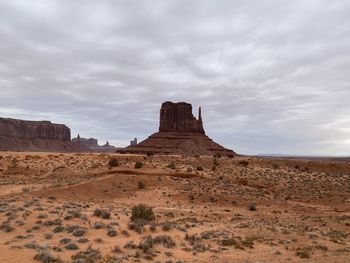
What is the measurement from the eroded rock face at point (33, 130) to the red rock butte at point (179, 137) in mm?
52229

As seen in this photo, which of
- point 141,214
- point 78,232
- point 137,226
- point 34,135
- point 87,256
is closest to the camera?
point 87,256

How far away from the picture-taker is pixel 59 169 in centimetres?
4938

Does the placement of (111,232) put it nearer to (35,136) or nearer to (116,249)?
(116,249)

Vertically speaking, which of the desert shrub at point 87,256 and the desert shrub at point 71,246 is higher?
the desert shrub at point 71,246

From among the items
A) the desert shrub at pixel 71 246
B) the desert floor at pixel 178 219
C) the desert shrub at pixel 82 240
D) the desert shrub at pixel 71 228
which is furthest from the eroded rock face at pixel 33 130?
the desert shrub at pixel 71 246

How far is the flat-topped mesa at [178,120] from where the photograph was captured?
12531cm

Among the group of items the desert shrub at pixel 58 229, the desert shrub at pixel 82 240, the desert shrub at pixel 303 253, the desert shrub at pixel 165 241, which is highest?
the desert shrub at pixel 58 229

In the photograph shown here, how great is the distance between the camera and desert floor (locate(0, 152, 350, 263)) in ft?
45.4

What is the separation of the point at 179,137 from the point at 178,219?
9244cm

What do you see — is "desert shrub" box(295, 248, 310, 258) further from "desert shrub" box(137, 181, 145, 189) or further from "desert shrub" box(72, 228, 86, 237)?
"desert shrub" box(137, 181, 145, 189)

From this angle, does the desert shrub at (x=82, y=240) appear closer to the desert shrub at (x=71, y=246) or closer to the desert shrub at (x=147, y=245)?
the desert shrub at (x=71, y=246)

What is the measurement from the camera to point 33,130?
5940 inches

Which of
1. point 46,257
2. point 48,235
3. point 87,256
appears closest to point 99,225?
point 48,235

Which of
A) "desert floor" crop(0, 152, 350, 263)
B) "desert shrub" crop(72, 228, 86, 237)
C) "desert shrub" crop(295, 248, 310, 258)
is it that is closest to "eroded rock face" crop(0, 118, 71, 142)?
"desert floor" crop(0, 152, 350, 263)
